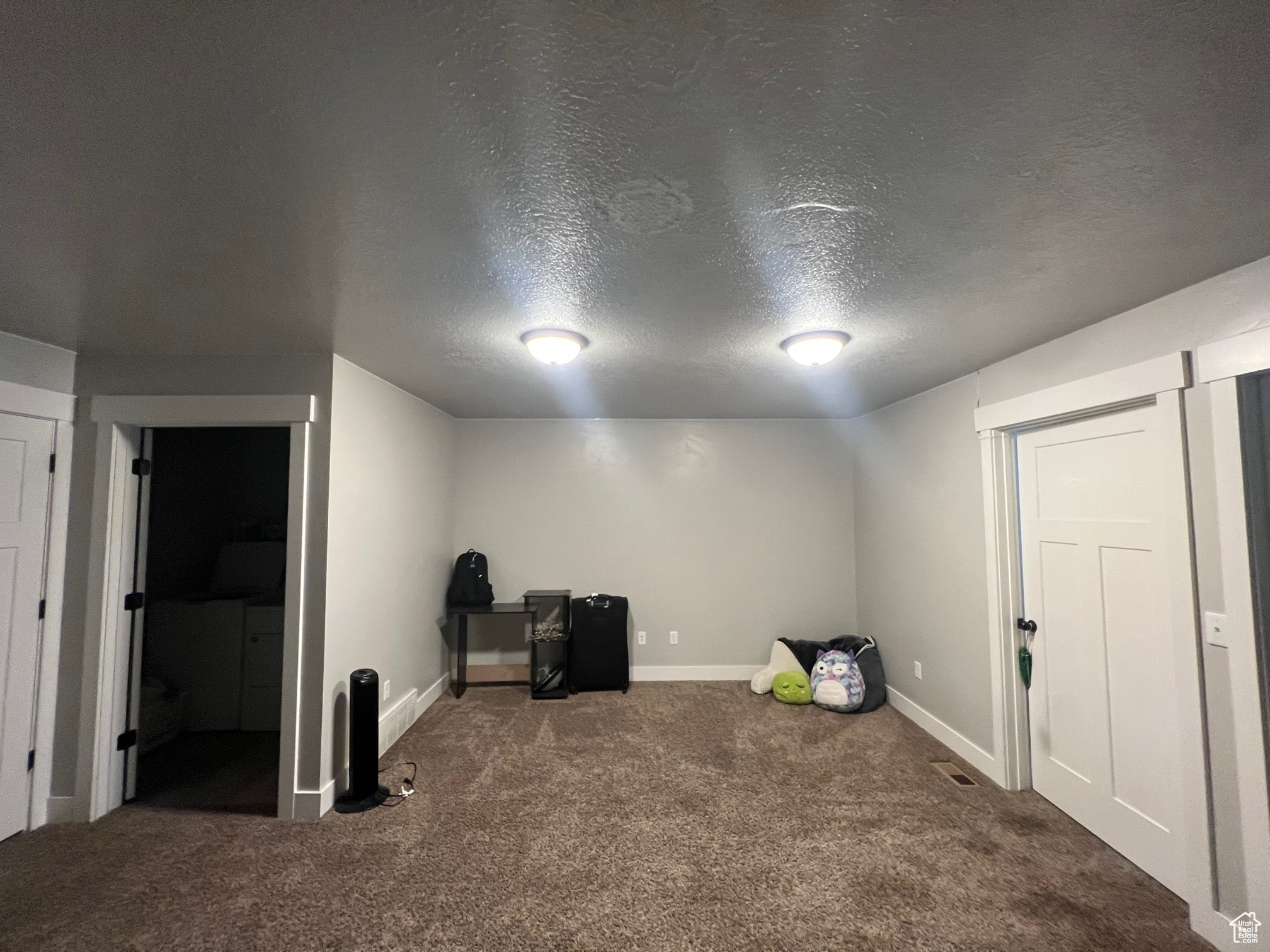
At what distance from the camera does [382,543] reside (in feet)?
10.6

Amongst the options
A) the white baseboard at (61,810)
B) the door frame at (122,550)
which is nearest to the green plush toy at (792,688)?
the door frame at (122,550)

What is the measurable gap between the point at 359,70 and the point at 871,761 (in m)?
3.79

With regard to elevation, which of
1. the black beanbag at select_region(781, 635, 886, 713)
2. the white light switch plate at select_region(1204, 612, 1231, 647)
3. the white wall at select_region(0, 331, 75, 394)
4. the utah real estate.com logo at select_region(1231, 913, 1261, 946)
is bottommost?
the utah real estate.com logo at select_region(1231, 913, 1261, 946)

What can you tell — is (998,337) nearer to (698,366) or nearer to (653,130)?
(698,366)

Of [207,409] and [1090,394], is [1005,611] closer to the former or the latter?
[1090,394]

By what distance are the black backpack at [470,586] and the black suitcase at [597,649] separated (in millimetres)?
754

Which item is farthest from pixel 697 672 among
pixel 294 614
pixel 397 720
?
pixel 294 614

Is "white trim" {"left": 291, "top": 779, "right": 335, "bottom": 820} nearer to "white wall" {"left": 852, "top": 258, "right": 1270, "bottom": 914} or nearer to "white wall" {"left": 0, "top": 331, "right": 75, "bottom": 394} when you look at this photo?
"white wall" {"left": 0, "top": 331, "right": 75, "bottom": 394}

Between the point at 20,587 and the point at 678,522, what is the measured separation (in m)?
3.99

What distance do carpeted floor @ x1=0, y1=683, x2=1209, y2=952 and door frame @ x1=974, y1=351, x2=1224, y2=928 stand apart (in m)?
0.30

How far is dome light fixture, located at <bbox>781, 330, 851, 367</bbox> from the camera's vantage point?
235cm

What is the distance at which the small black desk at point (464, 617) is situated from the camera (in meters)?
4.20

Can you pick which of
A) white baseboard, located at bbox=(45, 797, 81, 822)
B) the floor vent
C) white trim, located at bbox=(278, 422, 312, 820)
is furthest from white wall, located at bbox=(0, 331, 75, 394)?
the floor vent

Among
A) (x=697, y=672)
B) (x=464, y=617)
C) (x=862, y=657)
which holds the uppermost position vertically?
(x=464, y=617)
